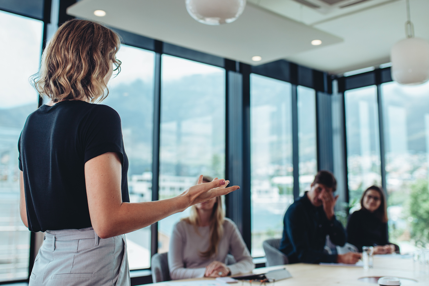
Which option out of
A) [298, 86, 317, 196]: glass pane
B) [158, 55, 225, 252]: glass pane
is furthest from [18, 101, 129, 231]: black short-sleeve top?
[298, 86, 317, 196]: glass pane

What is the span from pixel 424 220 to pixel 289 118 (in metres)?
2.34

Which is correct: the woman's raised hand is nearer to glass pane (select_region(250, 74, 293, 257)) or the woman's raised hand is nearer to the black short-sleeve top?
the black short-sleeve top

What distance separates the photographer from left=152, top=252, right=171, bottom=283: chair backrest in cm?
253

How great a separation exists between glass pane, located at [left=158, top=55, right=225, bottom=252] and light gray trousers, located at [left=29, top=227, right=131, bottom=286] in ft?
10.7

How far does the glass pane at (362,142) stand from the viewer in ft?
18.8

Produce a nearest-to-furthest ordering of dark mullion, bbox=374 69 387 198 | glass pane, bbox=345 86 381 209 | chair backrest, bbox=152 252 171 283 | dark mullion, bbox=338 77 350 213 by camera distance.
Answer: chair backrest, bbox=152 252 171 283, dark mullion, bbox=374 69 387 198, glass pane, bbox=345 86 381 209, dark mullion, bbox=338 77 350 213

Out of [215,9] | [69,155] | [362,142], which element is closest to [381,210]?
[362,142]

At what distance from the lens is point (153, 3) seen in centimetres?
285

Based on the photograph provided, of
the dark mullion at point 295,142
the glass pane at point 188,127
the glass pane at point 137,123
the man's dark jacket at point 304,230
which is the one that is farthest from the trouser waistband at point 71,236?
the dark mullion at point 295,142

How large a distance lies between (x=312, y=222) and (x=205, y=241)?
1.03m

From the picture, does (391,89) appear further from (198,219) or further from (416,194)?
(198,219)

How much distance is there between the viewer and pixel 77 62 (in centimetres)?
97

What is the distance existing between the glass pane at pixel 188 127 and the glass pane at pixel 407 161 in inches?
103

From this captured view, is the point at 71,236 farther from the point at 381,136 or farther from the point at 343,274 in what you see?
the point at 381,136
